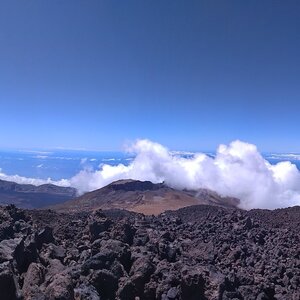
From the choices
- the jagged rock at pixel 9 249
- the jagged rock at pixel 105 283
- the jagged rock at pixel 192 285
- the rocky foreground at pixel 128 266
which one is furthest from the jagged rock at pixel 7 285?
the jagged rock at pixel 192 285

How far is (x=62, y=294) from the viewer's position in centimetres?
1142

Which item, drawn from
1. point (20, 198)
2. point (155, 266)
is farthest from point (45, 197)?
point (155, 266)

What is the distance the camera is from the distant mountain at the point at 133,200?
281 ft

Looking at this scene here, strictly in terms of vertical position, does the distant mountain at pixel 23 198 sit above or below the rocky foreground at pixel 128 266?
above

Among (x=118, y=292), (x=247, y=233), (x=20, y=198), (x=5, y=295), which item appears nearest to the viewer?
(x=5, y=295)

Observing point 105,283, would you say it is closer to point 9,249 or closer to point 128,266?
point 128,266

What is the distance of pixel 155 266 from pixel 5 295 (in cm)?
639

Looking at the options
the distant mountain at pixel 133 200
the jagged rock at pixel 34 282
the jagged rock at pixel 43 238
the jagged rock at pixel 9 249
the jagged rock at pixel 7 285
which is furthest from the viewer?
the distant mountain at pixel 133 200

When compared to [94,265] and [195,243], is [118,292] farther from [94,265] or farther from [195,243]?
[195,243]

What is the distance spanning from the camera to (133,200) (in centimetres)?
9581

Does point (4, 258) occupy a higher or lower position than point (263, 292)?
higher

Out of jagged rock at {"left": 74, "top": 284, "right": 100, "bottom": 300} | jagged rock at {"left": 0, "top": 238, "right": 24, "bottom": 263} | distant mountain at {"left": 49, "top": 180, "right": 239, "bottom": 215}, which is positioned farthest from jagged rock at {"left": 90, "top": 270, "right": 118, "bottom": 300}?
distant mountain at {"left": 49, "top": 180, "right": 239, "bottom": 215}

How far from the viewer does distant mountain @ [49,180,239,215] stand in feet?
281

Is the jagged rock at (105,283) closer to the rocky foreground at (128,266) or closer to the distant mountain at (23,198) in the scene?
the rocky foreground at (128,266)
